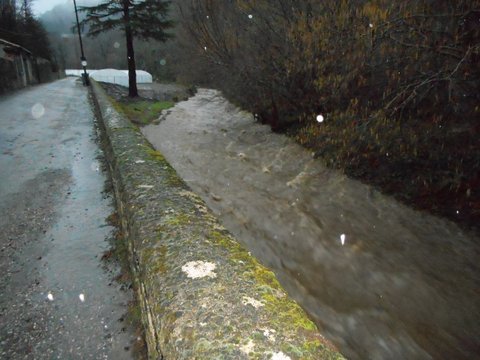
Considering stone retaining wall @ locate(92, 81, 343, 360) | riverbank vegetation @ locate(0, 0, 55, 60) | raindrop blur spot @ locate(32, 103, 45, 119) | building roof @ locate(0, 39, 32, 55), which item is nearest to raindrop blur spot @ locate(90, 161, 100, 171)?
stone retaining wall @ locate(92, 81, 343, 360)

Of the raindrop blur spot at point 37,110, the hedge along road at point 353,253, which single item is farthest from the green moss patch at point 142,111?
the hedge along road at point 353,253

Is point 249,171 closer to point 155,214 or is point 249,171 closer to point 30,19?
point 155,214

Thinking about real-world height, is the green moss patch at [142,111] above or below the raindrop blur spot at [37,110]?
below

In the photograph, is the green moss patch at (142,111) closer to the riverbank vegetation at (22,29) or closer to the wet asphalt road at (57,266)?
the wet asphalt road at (57,266)

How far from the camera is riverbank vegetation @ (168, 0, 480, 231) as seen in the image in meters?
5.61

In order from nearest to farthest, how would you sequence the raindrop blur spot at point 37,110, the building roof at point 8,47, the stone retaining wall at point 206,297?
the stone retaining wall at point 206,297 < the raindrop blur spot at point 37,110 < the building roof at point 8,47

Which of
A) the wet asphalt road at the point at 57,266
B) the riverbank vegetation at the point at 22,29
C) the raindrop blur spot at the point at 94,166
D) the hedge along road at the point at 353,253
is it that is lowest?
the hedge along road at the point at 353,253

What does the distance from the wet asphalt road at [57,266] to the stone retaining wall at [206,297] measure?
0.73 metres

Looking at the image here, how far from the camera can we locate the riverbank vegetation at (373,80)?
18.4ft

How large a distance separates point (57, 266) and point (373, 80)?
8.75 meters

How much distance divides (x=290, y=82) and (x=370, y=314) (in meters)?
8.53

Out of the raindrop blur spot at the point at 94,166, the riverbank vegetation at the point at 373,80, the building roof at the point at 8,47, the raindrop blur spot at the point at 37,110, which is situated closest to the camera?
the raindrop blur spot at the point at 94,166

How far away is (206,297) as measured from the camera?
4.71ft

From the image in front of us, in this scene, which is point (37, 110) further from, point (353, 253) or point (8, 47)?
point (8, 47)
